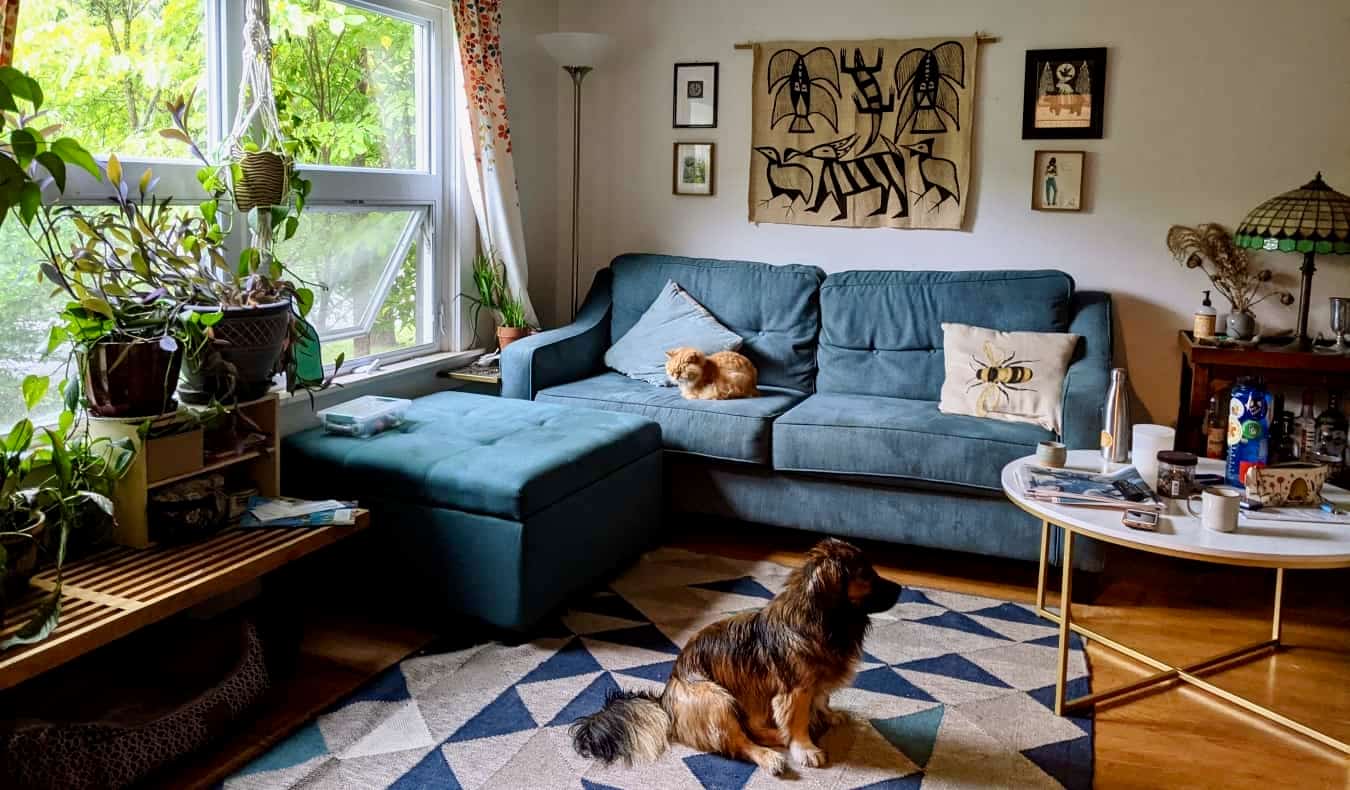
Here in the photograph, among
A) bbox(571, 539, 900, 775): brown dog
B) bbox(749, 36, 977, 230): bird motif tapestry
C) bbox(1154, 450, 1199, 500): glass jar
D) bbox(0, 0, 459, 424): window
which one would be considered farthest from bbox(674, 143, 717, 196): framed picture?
bbox(571, 539, 900, 775): brown dog

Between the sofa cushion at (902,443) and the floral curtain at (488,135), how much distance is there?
4.24 feet

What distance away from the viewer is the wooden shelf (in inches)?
97.0

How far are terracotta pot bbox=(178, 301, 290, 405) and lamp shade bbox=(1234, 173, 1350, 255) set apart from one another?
2805mm

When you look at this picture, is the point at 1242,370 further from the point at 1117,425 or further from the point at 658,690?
the point at 658,690

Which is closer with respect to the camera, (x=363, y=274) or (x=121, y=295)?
(x=121, y=295)

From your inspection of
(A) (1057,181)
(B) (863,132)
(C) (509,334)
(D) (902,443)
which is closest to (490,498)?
(D) (902,443)

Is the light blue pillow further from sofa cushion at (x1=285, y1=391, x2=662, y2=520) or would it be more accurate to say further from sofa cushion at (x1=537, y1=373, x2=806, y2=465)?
sofa cushion at (x1=285, y1=391, x2=662, y2=520)

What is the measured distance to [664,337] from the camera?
13.4ft

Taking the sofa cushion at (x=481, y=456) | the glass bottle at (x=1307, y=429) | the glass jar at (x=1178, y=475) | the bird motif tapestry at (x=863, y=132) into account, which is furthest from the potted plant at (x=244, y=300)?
the glass bottle at (x=1307, y=429)

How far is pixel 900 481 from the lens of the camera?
337 centimetres

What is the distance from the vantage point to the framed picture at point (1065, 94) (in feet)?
12.7

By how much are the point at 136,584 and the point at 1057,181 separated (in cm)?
314

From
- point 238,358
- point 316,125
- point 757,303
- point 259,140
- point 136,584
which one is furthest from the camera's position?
point 757,303

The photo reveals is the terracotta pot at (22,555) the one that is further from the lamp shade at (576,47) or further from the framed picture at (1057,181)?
the framed picture at (1057,181)
